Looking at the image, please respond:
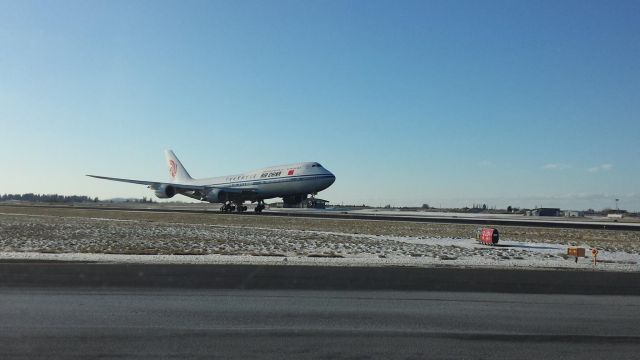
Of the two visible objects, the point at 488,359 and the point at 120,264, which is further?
the point at 120,264

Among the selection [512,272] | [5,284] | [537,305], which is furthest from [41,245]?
[537,305]

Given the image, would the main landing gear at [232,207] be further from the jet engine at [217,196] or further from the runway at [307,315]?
the runway at [307,315]

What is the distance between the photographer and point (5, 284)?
37.1 feet

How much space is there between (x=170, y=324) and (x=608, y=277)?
12053mm

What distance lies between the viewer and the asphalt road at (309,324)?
650 centimetres

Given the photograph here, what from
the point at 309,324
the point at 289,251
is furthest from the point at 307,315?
the point at 289,251

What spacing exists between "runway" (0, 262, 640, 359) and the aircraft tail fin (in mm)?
70018

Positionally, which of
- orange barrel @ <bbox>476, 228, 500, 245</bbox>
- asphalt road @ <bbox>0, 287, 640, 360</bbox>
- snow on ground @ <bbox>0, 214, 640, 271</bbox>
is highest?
orange barrel @ <bbox>476, 228, 500, 245</bbox>

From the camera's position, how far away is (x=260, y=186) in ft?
198

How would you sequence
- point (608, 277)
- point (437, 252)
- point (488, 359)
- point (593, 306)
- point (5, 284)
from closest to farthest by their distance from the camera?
point (488, 359) → point (593, 306) → point (5, 284) → point (608, 277) → point (437, 252)

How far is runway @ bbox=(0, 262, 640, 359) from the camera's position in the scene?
21.6 ft

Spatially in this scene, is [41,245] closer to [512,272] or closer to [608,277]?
[512,272]

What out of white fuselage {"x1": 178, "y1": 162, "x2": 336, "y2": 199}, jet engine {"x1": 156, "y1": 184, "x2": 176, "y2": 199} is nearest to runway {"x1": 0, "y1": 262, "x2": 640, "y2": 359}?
white fuselage {"x1": 178, "y1": 162, "x2": 336, "y2": 199}

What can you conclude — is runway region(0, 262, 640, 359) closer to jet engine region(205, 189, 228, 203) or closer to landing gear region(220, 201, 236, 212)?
jet engine region(205, 189, 228, 203)
